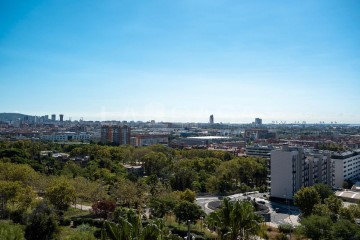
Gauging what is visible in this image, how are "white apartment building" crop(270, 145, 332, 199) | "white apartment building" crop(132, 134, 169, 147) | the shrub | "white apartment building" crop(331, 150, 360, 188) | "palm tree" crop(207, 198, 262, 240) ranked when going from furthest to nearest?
"white apartment building" crop(132, 134, 169, 147)
"white apartment building" crop(331, 150, 360, 188)
"white apartment building" crop(270, 145, 332, 199)
the shrub
"palm tree" crop(207, 198, 262, 240)

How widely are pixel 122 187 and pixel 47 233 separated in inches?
397

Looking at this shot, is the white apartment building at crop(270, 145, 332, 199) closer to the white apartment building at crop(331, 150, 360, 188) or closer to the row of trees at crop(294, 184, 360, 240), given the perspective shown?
the white apartment building at crop(331, 150, 360, 188)

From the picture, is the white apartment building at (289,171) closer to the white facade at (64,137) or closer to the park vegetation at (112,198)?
the park vegetation at (112,198)

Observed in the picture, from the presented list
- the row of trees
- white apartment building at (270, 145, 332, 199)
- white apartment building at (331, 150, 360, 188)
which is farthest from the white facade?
the row of trees

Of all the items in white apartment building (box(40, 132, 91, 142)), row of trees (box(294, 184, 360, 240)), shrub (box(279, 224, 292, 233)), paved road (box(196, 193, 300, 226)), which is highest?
white apartment building (box(40, 132, 91, 142))

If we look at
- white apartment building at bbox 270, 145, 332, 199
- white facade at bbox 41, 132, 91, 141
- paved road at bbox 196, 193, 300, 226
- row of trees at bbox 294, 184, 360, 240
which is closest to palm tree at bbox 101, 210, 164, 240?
row of trees at bbox 294, 184, 360, 240

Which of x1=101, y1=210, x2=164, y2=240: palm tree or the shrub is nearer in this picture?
x1=101, y1=210, x2=164, y2=240: palm tree

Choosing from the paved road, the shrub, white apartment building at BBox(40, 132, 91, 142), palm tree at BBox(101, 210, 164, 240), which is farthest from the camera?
white apartment building at BBox(40, 132, 91, 142)

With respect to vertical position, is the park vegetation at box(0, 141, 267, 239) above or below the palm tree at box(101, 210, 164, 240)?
below

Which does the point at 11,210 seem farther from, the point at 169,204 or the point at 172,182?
the point at 172,182

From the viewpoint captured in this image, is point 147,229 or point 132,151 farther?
point 132,151

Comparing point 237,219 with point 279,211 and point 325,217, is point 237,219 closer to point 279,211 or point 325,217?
point 325,217

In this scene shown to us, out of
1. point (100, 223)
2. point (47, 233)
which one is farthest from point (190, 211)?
point (47, 233)

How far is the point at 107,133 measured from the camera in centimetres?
11344
